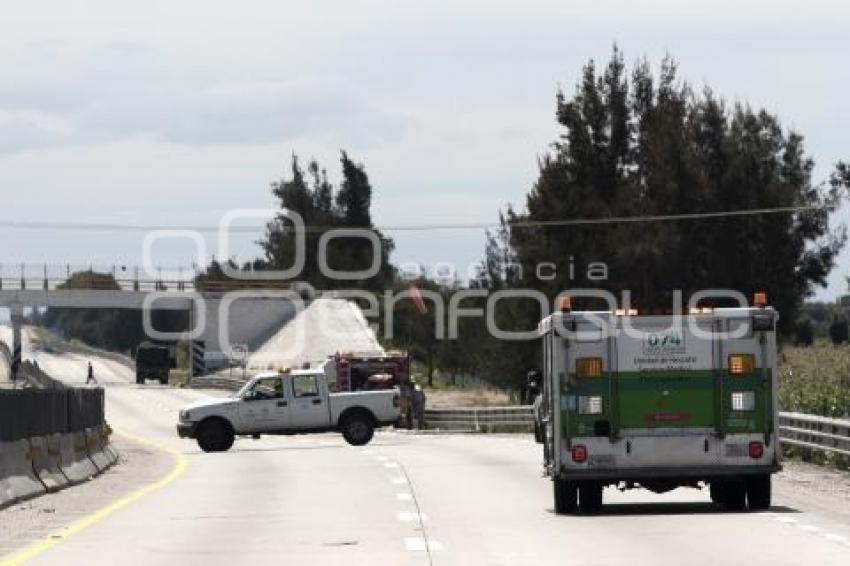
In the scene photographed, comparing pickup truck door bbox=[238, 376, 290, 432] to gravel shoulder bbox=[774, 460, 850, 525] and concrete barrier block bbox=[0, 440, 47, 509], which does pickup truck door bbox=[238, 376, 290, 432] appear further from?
concrete barrier block bbox=[0, 440, 47, 509]

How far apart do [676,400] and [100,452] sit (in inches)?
712

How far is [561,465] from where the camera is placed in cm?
2131

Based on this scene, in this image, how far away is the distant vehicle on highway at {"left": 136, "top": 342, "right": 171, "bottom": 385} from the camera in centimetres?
11400

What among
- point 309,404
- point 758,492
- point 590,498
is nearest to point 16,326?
point 309,404

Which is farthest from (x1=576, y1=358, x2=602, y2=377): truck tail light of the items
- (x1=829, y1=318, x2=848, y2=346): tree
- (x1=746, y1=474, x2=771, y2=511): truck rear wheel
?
(x1=829, y1=318, x2=848, y2=346): tree

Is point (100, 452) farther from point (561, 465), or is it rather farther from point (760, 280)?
point (760, 280)

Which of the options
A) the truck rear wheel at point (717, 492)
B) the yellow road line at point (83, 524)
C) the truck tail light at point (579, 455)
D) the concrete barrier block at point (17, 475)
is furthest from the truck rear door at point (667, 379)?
the concrete barrier block at point (17, 475)

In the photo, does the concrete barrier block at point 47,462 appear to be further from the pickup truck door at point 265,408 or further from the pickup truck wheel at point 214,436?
the pickup truck door at point 265,408

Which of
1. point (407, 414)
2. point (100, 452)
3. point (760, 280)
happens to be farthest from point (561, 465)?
point (760, 280)

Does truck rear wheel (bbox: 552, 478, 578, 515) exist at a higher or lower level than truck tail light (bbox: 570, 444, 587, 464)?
lower

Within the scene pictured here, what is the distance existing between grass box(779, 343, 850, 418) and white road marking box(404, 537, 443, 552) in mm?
21332

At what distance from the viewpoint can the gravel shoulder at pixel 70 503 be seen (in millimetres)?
19906

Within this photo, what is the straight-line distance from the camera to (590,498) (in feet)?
72.7

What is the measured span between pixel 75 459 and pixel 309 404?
1548 cm
